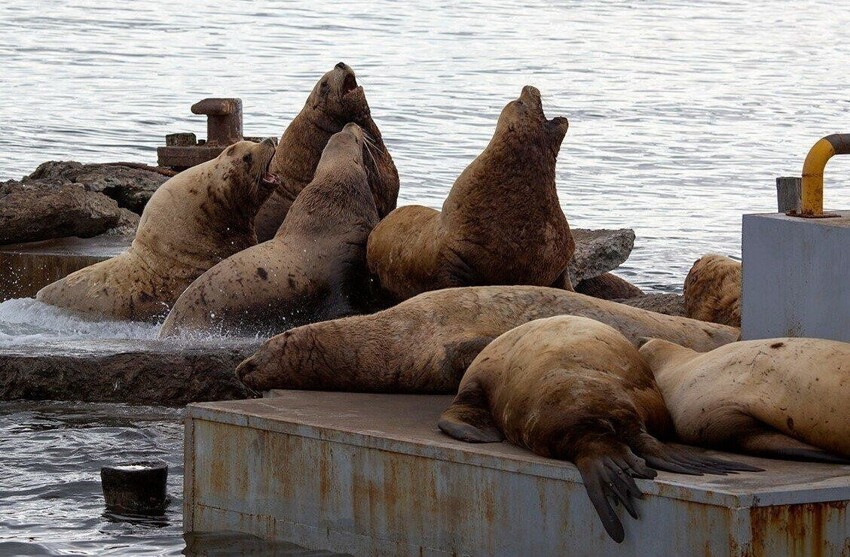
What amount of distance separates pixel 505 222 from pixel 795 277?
2.75m

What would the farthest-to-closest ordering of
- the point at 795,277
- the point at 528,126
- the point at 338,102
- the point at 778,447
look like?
the point at 338,102, the point at 528,126, the point at 795,277, the point at 778,447

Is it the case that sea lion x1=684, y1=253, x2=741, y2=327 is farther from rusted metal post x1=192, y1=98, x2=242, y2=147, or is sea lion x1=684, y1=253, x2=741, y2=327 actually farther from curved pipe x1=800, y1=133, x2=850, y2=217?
rusted metal post x1=192, y1=98, x2=242, y2=147

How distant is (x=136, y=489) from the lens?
20.8ft

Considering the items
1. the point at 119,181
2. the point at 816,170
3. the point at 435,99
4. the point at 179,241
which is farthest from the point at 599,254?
the point at 435,99

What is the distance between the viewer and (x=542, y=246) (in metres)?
8.27

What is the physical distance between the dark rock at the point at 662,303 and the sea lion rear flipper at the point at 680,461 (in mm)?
3497

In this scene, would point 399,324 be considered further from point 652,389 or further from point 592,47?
point 592,47

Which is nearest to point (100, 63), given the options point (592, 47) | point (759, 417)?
point (592, 47)

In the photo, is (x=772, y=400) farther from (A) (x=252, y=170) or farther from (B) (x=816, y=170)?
(A) (x=252, y=170)

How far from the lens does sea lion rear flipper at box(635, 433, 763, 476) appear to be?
478 centimetres

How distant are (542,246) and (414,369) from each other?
74.4 inches

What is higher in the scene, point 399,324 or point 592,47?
point 592,47

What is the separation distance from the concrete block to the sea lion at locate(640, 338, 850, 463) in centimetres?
29

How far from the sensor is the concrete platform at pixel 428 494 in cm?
452
